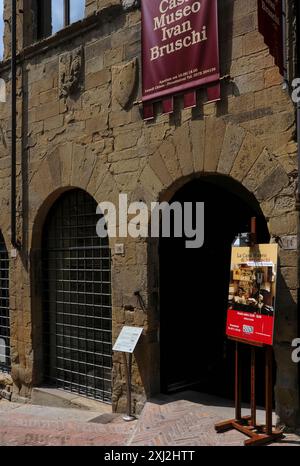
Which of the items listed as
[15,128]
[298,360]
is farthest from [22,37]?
[298,360]

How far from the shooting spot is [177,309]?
6449 mm

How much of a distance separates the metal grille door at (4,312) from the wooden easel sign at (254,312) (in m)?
4.85

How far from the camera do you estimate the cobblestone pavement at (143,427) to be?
15.1 ft

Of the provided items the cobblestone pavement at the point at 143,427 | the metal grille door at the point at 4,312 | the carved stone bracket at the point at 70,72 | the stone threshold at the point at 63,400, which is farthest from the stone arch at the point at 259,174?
the metal grille door at the point at 4,312

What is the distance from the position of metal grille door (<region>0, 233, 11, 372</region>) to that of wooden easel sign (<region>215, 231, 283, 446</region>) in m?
4.85

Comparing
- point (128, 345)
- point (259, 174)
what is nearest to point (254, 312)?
point (259, 174)

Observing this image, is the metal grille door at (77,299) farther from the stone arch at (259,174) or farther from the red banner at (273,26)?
the red banner at (273,26)

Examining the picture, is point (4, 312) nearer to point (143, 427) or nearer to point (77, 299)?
point (77, 299)

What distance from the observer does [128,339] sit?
18.9ft

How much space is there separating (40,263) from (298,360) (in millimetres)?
4312

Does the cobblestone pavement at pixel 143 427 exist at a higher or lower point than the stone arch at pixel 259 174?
lower

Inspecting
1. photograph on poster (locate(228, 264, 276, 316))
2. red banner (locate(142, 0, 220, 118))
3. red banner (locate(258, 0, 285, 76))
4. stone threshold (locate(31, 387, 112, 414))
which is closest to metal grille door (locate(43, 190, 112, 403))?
stone threshold (locate(31, 387, 112, 414))

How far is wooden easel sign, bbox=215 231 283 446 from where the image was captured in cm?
432

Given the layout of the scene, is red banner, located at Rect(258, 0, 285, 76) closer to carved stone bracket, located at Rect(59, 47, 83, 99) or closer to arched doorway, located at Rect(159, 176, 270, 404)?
arched doorway, located at Rect(159, 176, 270, 404)
